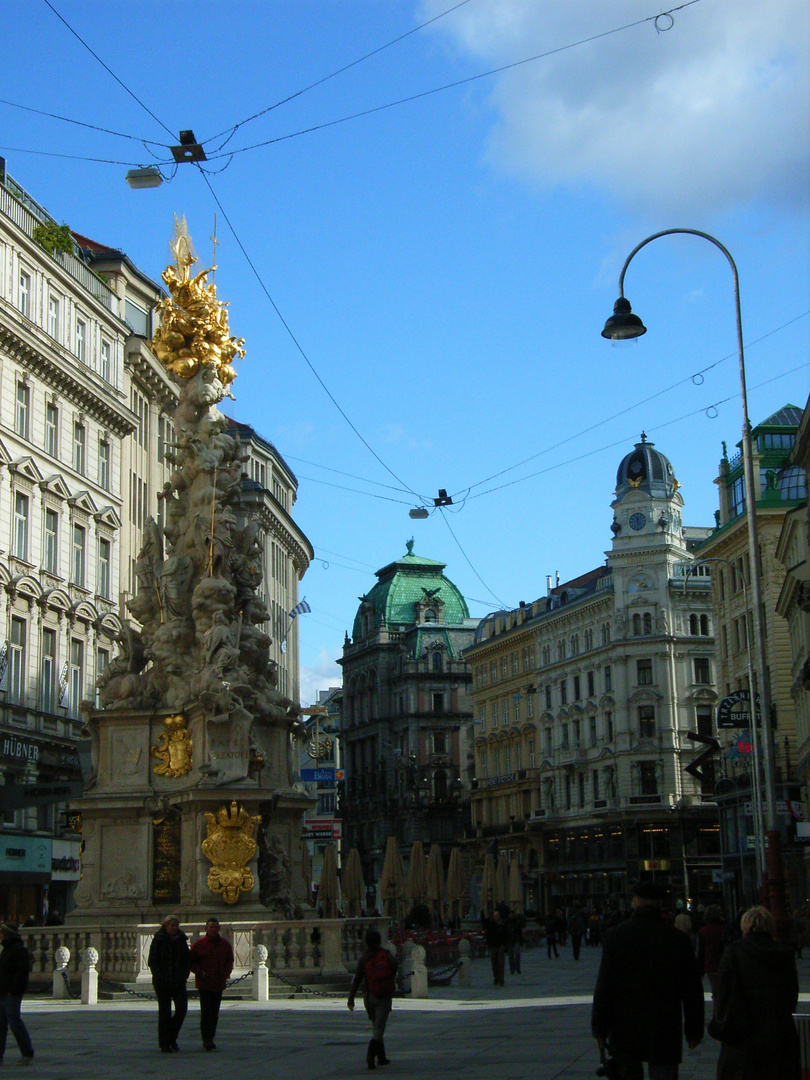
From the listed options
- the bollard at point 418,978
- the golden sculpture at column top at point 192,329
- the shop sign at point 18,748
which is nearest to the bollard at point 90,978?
the bollard at point 418,978

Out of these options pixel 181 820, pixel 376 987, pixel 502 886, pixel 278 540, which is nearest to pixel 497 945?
pixel 181 820

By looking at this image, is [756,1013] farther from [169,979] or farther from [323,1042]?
[323,1042]

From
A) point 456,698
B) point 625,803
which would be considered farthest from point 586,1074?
point 456,698

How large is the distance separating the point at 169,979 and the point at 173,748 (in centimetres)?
978

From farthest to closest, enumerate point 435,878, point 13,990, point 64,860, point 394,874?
point 435,878, point 394,874, point 64,860, point 13,990

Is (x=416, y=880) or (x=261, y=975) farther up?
(x=416, y=880)

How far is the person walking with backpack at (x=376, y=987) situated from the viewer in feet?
48.1

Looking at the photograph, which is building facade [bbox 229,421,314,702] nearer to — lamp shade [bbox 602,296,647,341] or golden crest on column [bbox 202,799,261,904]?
golden crest on column [bbox 202,799,261,904]

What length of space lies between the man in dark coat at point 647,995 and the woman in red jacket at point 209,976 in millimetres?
8359

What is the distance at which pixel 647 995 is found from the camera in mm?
8500

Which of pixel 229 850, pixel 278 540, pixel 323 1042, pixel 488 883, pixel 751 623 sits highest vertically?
pixel 278 540

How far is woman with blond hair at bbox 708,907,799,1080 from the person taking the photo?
809 centimetres

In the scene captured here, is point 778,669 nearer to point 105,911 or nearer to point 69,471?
point 69,471

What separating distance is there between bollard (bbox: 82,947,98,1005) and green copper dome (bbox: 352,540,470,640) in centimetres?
11135
